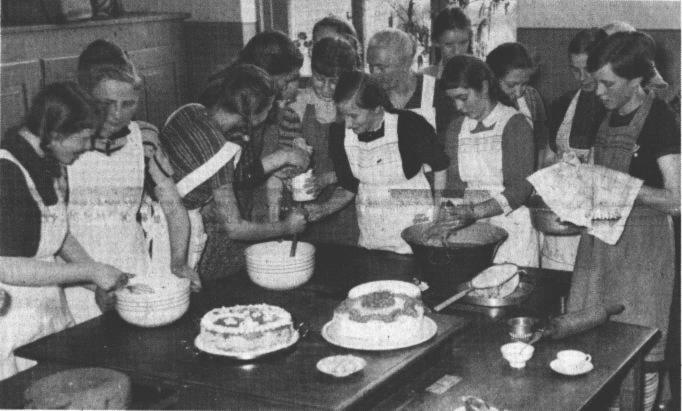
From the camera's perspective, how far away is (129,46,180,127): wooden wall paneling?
5.11m

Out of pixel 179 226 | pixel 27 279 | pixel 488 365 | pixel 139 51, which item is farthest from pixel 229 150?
pixel 139 51

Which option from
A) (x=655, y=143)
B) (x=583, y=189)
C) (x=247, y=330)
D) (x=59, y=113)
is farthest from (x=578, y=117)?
(x=59, y=113)

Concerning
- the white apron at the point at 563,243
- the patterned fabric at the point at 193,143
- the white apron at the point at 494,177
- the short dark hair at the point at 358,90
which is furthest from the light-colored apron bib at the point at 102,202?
the white apron at the point at 563,243

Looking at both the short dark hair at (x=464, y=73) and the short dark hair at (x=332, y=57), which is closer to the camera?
the short dark hair at (x=464, y=73)

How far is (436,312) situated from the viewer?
8.32 feet

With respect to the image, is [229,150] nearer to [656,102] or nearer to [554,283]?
[554,283]

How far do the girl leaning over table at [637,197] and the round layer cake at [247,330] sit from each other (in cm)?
122

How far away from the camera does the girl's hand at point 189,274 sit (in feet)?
9.10

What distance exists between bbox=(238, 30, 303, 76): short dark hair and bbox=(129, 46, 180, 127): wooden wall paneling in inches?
66.2

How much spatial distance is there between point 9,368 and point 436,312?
4.15 ft

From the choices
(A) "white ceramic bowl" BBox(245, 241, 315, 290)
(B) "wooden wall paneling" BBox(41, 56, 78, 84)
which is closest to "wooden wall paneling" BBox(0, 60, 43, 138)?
(B) "wooden wall paneling" BBox(41, 56, 78, 84)

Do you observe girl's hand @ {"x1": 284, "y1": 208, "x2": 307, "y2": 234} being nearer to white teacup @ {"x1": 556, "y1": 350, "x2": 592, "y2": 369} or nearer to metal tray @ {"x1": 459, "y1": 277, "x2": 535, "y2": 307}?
metal tray @ {"x1": 459, "y1": 277, "x2": 535, "y2": 307}

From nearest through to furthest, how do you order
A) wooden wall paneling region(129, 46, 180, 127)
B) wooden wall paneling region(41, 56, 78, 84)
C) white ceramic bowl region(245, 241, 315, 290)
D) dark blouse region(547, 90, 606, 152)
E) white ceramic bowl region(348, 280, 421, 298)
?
white ceramic bowl region(348, 280, 421, 298) < white ceramic bowl region(245, 241, 315, 290) < dark blouse region(547, 90, 606, 152) < wooden wall paneling region(41, 56, 78, 84) < wooden wall paneling region(129, 46, 180, 127)

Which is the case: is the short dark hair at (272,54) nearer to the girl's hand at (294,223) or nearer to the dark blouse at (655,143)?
the girl's hand at (294,223)
